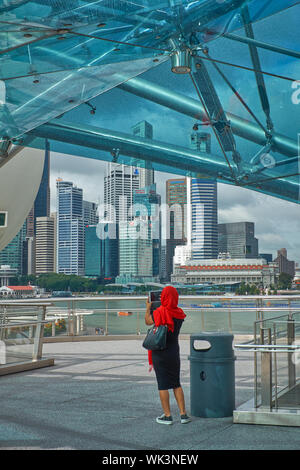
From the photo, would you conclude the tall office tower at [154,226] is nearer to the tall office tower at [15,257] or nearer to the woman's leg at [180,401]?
the woman's leg at [180,401]

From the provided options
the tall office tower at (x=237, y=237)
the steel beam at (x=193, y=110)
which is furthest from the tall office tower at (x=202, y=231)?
the steel beam at (x=193, y=110)

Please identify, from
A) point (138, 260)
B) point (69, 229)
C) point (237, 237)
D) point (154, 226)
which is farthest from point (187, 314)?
point (69, 229)

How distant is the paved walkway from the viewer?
3858mm

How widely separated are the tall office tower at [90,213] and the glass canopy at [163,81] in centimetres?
6687

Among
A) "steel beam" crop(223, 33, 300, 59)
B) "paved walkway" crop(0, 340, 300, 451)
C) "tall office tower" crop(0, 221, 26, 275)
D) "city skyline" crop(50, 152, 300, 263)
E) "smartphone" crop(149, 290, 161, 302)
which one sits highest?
"city skyline" crop(50, 152, 300, 263)

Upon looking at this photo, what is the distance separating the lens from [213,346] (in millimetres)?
4691

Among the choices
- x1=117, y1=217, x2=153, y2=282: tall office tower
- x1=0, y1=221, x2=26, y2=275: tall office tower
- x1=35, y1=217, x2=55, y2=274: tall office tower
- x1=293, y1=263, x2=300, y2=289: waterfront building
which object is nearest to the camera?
x1=293, y1=263, x2=300, y2=289: waterfront building

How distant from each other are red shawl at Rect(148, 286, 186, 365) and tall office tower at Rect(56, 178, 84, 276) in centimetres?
4367

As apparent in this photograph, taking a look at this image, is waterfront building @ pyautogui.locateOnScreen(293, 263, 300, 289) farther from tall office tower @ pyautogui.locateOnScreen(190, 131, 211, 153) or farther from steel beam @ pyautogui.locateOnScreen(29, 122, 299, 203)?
tall office tower @ pyautogui.locateOnScreen(190, 131, 211, 153)

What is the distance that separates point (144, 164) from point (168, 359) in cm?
242

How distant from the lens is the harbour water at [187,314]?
10922 millimetres

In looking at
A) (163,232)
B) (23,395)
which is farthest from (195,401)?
(163,232)

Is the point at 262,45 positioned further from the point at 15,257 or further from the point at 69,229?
the point at 69,229

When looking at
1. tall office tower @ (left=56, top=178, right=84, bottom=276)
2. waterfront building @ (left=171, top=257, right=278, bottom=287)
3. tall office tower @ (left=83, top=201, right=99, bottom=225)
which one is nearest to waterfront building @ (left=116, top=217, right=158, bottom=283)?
waterfront building @ (left=171, top=257, right=278, bottom=287)
